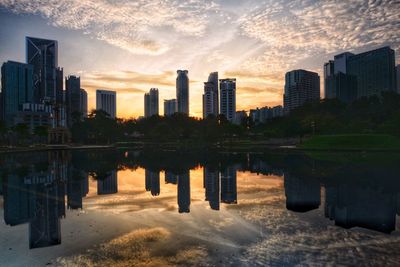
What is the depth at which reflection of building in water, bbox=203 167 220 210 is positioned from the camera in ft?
61.2

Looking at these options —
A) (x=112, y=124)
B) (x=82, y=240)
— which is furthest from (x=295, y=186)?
(x=112, y=124)

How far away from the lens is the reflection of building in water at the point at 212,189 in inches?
734

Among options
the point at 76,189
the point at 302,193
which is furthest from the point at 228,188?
the point at 76,189

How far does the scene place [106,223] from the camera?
14.4 m

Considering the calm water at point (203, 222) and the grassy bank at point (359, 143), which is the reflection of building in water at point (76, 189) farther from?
the grassy bank at point (359, 143)

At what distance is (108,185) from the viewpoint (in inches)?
1019

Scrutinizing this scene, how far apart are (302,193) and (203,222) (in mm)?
9447

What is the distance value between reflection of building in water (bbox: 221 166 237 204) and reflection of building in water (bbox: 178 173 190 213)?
250cm

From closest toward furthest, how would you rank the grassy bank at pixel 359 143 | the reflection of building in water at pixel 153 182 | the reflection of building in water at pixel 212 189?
the reflection of building in water at pixel 212 189 → the reflection of building in water at pixel 153 182 → the grassy bank at pixel 359 143

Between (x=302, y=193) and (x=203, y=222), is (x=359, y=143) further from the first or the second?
(x=203, y=222)

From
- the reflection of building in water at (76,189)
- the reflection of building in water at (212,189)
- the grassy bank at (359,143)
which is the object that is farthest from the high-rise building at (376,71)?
the reflection of building in water at (76,189)

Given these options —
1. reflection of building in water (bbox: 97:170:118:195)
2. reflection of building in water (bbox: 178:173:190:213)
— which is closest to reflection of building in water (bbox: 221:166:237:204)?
reflection of building in water (bbox: 178:173:190:213)

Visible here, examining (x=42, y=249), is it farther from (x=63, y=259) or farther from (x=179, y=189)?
(x=179, y=189)

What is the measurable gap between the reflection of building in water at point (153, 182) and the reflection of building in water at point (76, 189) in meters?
4.88
